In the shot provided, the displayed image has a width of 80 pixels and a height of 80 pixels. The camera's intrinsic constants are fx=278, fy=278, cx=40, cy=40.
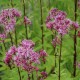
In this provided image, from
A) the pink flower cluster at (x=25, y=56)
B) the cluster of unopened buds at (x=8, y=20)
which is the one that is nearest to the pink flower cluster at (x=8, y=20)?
the cluster of unopened buds at (x=8, y=20)

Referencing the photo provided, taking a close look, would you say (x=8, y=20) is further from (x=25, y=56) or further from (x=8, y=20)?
(x=25, y=56)

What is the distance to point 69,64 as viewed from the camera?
453cm

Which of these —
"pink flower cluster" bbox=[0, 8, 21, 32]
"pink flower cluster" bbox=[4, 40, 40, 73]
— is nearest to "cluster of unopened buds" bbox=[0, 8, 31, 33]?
"pink flower cluster" bbox=[0, 8, 21, 32]

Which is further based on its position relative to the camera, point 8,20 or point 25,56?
point 8,20

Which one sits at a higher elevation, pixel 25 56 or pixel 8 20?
pixel 8 20

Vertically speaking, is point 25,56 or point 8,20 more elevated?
point 8,20

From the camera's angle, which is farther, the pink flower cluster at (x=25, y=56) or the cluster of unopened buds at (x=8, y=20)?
the cluster of unopened buds at (x=8, y=20)

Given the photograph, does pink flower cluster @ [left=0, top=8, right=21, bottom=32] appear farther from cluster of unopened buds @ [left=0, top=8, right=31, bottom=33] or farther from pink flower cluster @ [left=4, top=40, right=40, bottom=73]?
pink flower cluster @ [left=4, top=40, right=40, bottom=73]

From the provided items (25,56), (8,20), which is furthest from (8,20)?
(25,56)

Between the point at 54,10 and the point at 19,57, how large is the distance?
1228 millimetres

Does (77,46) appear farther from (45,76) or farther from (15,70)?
(15,70)

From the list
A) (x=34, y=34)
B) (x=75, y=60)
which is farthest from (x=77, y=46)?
(x=34, y=34)

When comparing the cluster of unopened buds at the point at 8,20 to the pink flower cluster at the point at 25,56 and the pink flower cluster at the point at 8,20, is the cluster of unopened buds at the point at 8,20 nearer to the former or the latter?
the pink flower cluster at the point at 8,20

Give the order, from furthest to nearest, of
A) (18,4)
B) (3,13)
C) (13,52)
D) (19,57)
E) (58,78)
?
(18,4) → (3,13) → (58,78) → (13,52) → (19,57)
